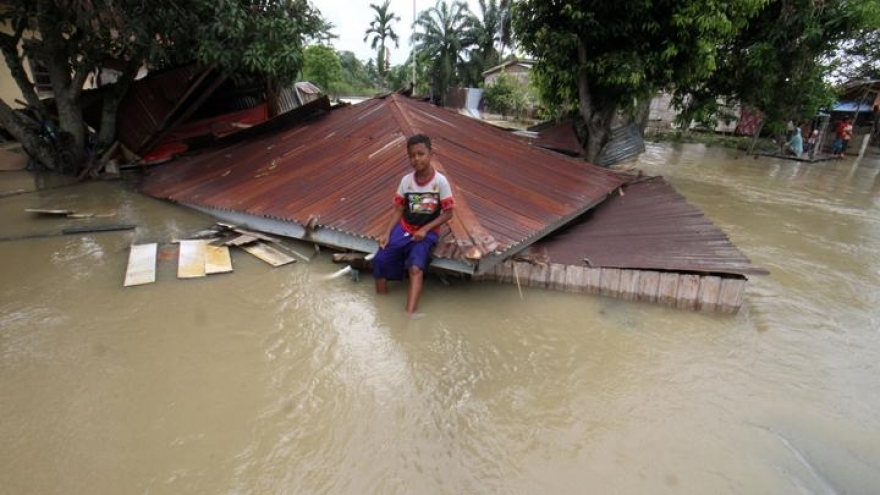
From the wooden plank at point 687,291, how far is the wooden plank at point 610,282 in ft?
1.91

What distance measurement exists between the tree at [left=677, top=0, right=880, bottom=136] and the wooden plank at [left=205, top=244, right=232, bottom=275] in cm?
883

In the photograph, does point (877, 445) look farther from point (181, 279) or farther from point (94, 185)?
point (94, 185)

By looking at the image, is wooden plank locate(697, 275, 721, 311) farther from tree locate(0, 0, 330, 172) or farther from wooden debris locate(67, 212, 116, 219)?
wooden debris locate(67, 212, 116, 219)

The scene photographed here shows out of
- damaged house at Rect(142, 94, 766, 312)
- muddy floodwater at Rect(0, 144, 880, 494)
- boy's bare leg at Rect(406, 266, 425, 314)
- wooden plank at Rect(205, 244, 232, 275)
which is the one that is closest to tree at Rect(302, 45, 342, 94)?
damaged house at Rect(142, 94, 766, 312)

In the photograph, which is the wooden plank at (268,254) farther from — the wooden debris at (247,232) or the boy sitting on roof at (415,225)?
the boy sitting on roof at (415,225)

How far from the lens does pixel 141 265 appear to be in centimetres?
498

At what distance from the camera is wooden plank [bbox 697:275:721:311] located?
4520 mm

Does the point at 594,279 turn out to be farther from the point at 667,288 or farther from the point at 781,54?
the point at 781,54

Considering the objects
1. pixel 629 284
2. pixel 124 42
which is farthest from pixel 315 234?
pixel 124 42

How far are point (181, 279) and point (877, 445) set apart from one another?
6.07 meters

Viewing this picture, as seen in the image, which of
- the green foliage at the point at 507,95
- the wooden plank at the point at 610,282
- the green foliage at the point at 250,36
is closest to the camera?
the wooden plank at the point at 610,282

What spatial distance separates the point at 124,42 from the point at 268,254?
189 inches

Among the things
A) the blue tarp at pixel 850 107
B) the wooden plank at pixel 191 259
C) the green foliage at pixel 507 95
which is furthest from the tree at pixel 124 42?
the blue tarp at pixel 850 107

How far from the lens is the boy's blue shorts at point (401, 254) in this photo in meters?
4.29
